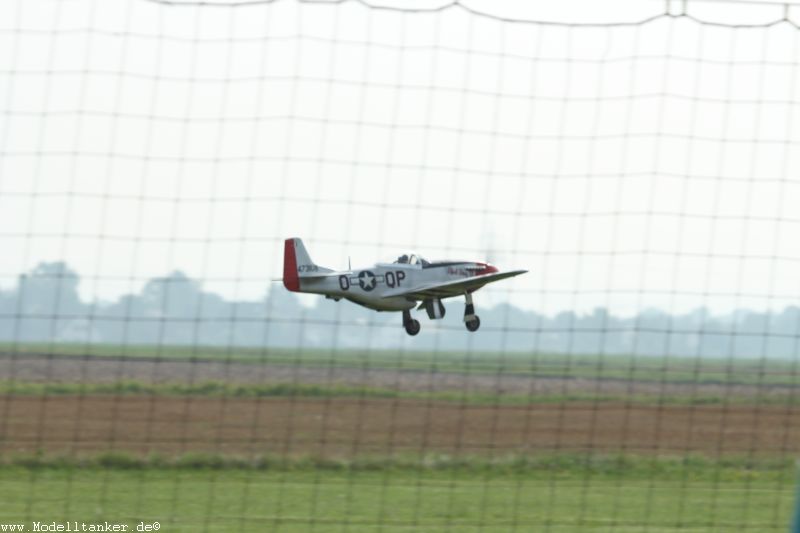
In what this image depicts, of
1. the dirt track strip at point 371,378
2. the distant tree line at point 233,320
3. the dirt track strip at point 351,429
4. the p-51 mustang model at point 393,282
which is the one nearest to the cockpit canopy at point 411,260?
the p-51 mustang model at point 393,282

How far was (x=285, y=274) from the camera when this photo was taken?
1390cm

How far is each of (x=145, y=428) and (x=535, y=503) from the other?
1168 centimetres

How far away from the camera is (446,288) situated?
13.9m

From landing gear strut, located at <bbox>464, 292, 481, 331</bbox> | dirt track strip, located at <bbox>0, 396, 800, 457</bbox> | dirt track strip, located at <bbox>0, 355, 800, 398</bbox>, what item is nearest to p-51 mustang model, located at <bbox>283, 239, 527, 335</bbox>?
landing gear strut, located at <bbox>464, 292, 481, 331</bbox>

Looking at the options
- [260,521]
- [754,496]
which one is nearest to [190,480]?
[260,521]

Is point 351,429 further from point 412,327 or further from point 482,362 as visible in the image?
point 482,362

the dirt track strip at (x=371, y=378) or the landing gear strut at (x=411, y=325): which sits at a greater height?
the landing gear strut at (x=411, y=325)

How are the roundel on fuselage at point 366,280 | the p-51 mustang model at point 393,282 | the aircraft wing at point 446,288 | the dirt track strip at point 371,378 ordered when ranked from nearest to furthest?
the aircraft wing at point 446,288 < the p-51 mustang model at point 393,282 < the roundel on fuselage at point 366,280 < the dirt track strip at point 371,378

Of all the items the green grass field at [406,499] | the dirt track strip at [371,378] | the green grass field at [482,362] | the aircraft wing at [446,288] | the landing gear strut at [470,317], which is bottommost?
the dirt track strip at [371,378]

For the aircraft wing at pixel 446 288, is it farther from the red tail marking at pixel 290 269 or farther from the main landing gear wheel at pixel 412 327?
the red tail marking at pixel 290 269

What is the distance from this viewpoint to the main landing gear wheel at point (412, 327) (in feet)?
43.2

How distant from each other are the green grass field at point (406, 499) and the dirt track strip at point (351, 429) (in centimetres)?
130

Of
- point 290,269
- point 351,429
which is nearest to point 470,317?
point 290,269

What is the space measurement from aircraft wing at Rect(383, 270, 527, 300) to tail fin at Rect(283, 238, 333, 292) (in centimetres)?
95
